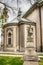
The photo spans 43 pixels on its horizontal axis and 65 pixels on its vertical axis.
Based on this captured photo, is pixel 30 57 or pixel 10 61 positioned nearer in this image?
pixel 30 57

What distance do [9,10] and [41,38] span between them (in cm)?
757

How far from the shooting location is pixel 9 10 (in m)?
28.8

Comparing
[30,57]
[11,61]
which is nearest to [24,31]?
[11,61]

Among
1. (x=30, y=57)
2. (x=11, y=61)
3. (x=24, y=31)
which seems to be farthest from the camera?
(x=24, y=31)

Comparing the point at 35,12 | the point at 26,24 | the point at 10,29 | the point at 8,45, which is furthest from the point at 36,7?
the point at 8,45

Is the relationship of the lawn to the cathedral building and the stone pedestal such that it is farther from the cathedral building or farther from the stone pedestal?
the cathedral building

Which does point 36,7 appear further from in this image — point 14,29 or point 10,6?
point 10,6

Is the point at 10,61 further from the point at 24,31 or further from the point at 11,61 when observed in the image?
the point at 24,31

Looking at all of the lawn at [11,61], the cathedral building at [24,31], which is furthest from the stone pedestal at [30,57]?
the cathedral building at [24,31]

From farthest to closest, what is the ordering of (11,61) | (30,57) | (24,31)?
1. (24,31)
2. (11,61)
3. (30,57)

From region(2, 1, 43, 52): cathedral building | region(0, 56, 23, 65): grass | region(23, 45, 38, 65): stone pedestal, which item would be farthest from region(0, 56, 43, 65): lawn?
region(2, 1, 43, 52): cathedral building

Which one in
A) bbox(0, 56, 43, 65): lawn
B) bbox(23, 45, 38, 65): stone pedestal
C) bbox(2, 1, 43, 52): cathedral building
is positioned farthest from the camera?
bbox(2, 1, 43, 52): cathedral building

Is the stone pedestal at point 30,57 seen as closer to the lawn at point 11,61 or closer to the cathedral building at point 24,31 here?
the lawn at point 11,61

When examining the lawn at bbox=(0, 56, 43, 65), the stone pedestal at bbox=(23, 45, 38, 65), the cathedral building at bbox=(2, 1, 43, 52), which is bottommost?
the lawn at bbox=(0, 56, 43, 65)
